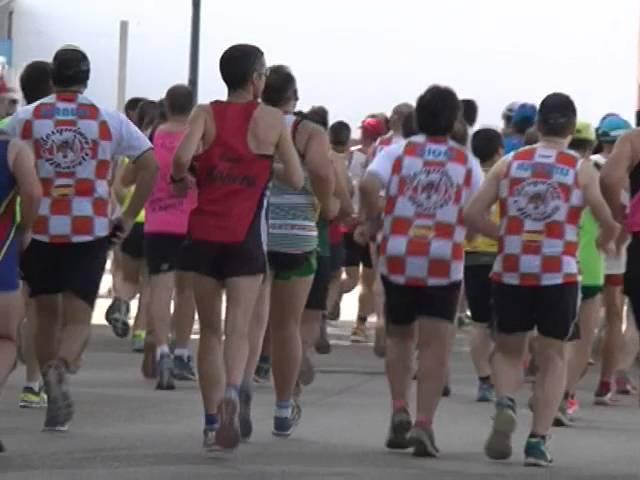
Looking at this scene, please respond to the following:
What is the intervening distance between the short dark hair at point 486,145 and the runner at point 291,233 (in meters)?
2.72

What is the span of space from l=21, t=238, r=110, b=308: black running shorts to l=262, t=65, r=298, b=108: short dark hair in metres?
1.03

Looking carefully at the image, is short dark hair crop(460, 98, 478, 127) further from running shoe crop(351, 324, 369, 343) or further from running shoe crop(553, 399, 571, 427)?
running shoe crop(351, 324, 369, 343)

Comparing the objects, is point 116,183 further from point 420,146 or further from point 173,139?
point 420,146

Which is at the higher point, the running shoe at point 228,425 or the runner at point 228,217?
the runner at point 228,217

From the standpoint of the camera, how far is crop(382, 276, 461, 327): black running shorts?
10.9m

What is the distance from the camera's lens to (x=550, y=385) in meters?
10.8

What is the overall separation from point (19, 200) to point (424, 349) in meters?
1.97

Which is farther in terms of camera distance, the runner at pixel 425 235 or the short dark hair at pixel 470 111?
the short dark hair at pixel 470 111

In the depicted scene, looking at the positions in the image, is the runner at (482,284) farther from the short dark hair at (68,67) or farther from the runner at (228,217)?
the runner at (228,217)

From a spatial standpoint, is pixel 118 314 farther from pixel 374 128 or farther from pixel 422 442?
pixel 422 442

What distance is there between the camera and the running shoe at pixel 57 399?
11.2m

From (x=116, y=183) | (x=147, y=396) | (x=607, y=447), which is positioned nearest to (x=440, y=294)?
(x=607, y=447)

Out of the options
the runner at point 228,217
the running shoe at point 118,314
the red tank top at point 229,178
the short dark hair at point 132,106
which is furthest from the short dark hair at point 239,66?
the running shoe at point 118,314

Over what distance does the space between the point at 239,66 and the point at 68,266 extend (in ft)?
4.82
